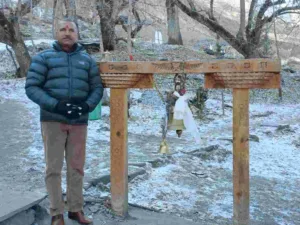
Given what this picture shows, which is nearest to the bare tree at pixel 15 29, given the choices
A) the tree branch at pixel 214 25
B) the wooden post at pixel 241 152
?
the tree branch at pixel 214 25

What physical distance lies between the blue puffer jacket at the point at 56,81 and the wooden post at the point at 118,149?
1.97 feet

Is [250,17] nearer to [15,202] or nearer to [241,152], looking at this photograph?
[241,152]

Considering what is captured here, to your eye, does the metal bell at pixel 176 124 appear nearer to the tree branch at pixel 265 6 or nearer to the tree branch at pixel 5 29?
the tree branch at pixel 265 6

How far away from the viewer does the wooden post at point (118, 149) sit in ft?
15.6

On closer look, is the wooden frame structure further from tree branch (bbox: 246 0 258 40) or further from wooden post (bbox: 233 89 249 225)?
tree branch (bbox: 246 0 258 40)

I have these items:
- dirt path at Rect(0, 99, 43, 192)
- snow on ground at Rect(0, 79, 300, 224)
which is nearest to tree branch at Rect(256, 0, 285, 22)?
snow on ground at Rect(0, 79, 300, 224)

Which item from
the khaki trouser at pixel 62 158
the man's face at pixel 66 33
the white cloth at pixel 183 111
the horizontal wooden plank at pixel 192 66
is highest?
the man's face at pixel 66 33

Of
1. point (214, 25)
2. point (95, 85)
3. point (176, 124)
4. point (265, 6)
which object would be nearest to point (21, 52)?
Result: point (214, 25)

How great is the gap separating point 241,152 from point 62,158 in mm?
1593

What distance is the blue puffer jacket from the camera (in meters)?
3.96

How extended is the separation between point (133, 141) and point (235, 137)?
5.17m

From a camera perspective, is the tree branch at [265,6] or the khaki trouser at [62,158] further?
the tree branch at [265,6]

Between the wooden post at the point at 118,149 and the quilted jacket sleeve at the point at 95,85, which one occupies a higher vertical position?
the quilted jacket sleeve at the point at 95,85

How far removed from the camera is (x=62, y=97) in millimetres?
4020
